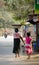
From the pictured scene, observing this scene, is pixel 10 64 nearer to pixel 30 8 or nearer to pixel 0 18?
pixel 30 8

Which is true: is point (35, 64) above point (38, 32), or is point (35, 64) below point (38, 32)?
above

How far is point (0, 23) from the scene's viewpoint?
213 feet

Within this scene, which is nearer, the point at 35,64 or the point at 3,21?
the point at 35,64

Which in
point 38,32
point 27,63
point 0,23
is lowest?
point 0,23

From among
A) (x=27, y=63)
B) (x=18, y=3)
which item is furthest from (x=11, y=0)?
(x=27, y=63)

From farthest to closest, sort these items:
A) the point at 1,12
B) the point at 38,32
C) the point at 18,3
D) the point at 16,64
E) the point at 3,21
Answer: the point at 3,21 < the point at 1,12 < the point at 18,3 < the point at 38,32 < the point at 16,64

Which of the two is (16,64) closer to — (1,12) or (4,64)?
(4,64)

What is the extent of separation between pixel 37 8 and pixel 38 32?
83.2 inches

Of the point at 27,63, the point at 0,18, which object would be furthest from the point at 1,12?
the point at 27,63

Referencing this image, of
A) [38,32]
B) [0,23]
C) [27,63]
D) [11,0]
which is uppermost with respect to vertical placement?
[27,63]

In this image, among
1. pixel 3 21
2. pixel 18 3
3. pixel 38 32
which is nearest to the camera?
pixel 38 32

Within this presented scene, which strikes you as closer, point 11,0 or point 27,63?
point 27,63

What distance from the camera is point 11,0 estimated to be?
47156mm

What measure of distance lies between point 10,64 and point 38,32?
8.21 meters
